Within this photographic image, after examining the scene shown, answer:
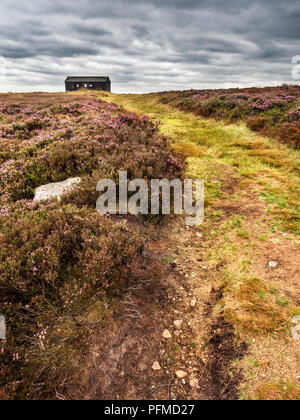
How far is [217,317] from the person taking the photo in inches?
159

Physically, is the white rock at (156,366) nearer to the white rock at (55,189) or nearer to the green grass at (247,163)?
the green grass at (247,163)

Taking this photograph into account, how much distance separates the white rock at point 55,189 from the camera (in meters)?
6.59

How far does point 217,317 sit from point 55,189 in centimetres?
539

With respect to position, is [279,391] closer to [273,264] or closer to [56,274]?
[273,264]

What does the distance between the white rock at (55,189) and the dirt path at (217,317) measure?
2.89 metres

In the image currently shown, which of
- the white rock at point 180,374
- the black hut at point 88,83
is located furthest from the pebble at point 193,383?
the black hut at point 88,83

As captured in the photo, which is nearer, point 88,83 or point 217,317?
point 217,317

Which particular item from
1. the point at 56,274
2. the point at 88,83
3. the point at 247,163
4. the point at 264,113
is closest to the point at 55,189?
the point at 56,274

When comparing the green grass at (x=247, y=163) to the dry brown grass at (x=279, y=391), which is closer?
the dry brown grass at (x=279, y=391)

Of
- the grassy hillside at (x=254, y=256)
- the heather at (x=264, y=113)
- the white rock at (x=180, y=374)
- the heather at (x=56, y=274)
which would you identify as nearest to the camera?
the heather at (x=56, y=274)

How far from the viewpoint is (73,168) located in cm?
807

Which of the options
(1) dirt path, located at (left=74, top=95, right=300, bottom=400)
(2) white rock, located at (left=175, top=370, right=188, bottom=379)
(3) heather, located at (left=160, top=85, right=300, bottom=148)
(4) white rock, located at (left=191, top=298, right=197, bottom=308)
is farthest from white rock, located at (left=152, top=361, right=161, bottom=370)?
(3) heather, located at (left=160, top=85, right=300, bottom=148)
